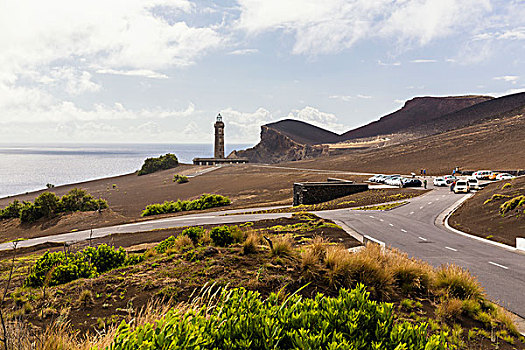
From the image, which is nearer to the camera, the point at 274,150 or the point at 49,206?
the point at 49,206

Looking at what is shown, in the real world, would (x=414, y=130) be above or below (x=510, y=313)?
above

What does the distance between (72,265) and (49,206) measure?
3180 cm

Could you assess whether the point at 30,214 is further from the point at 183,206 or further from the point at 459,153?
the point at 459,153

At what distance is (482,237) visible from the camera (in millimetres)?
19141

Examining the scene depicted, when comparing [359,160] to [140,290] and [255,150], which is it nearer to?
[255,150]

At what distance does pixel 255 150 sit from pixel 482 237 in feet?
467

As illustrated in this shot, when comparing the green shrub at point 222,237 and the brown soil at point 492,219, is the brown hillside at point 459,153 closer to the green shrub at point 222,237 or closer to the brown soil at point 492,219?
the brown soil at point 492,219

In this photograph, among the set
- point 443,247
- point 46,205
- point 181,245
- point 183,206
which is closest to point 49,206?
point 46,205

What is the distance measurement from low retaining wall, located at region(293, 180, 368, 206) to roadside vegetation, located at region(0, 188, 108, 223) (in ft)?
67.8

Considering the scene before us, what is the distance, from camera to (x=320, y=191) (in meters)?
39.2

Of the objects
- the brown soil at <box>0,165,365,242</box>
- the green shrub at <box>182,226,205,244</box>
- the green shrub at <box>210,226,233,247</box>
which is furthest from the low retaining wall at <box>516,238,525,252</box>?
the brown soil at <box>0,165,365,242</box>

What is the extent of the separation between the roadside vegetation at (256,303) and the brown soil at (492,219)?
12.5 meters

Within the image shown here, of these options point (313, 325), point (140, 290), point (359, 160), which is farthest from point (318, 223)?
point (359, 160)

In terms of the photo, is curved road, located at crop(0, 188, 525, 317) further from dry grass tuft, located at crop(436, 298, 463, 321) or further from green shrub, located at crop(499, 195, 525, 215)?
green shrub, located at crop(499, 195, 525, 215)
